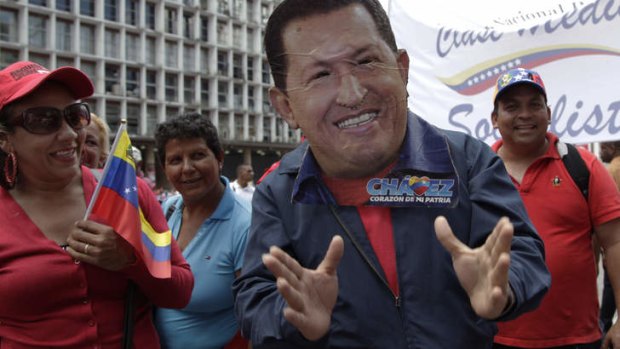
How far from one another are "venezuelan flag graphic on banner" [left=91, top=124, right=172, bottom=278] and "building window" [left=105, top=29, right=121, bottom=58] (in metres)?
37.7

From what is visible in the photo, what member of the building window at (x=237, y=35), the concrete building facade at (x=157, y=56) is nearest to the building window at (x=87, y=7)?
the concrete building facade at (x=157, y=56)

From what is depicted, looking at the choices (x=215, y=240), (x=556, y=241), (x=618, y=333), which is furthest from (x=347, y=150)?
(x=618, y=333)

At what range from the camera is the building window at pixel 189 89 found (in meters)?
40.5

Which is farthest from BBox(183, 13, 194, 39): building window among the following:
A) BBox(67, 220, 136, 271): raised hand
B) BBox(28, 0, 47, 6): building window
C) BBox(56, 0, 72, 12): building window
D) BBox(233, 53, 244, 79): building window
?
BBox(67, 220, 136, 271): raised hand

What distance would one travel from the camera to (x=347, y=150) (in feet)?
4.33

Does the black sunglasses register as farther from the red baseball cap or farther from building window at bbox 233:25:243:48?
building window at bbox 233:25:243:48

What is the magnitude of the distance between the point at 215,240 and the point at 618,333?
1.79 m

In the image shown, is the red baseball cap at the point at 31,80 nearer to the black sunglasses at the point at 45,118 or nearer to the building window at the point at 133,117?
the black sunglasses at the point at 45,118

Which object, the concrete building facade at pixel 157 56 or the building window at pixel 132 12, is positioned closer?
the concrete building facade at pixel 157 56

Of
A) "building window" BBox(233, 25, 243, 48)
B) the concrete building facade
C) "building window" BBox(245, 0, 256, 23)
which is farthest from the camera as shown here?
"building window" BBox(233, 25, 243, 48)

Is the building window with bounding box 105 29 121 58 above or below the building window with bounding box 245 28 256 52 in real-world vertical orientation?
below

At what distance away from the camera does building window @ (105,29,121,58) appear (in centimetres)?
3703

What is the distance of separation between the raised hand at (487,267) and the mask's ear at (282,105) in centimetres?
46

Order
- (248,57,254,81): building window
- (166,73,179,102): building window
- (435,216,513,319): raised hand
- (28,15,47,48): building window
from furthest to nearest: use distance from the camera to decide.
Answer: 1. (248,57,254,81): building window
2. (166,73,179,102): building window
3. (28,15,47,48): building window
4. (435,216,513,319): raised hand
